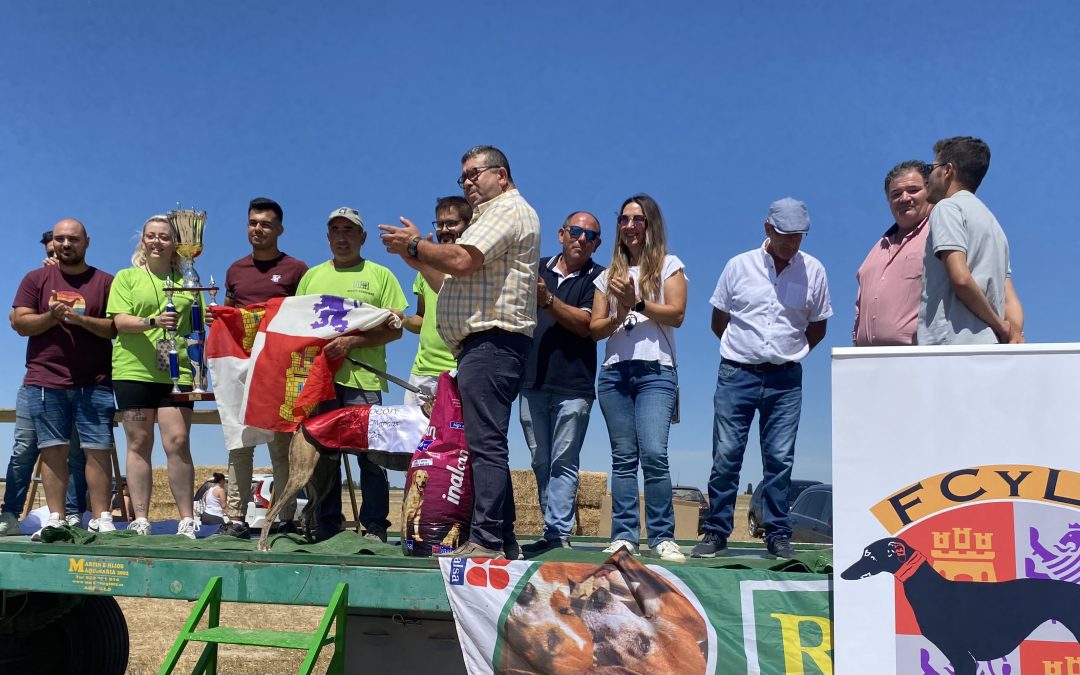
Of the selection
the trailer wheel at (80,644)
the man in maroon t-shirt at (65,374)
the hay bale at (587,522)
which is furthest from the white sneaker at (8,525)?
the hay bale at (587,522)

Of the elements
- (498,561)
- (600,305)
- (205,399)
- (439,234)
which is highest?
(439,234)

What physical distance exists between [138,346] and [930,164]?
13.9ft

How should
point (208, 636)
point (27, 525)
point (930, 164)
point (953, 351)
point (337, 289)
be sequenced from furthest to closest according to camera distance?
point (27, 525) < point (337, 289) < point (930, 164) < point (208, 636) < point (953, 351)

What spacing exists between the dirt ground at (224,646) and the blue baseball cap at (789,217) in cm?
415

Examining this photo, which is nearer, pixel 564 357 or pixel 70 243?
pixel 564 357

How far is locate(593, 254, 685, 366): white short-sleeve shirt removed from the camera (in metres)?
4.65

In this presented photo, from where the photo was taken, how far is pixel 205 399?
528 centimetres

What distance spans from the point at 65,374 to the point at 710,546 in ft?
12.2

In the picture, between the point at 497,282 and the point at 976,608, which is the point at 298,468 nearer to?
the point at 497,282

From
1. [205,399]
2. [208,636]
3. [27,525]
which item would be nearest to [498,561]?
[208,636]

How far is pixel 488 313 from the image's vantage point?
4.08 m

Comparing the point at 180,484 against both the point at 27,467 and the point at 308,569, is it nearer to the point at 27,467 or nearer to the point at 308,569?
the point at 27,467

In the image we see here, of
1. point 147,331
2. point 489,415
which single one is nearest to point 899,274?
point 489,415

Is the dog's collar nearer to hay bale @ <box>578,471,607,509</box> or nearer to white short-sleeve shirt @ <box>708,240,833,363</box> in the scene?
white short-sleeve shirt @ <box>708,240,833,363</box>
